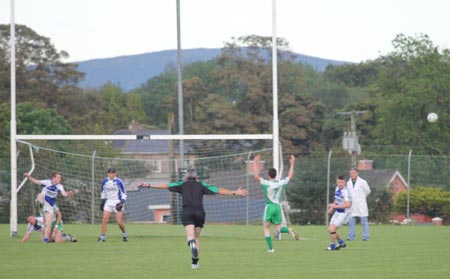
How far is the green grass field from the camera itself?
16.5 meters

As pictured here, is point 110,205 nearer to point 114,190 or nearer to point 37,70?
point 114,190

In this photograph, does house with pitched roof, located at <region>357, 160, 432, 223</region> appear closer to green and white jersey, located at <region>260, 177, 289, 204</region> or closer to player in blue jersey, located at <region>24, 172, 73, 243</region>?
player in blue jersey, located at <region>24, 172, 73, 243</region>

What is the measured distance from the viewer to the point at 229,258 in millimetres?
19891

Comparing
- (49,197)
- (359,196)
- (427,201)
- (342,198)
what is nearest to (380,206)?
(427,201)

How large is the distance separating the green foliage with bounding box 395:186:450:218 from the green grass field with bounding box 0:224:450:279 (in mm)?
15337

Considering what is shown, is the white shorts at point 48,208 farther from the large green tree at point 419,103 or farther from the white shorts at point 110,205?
the large green tree at point 419,103

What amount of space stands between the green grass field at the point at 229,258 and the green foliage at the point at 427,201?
1534 cm

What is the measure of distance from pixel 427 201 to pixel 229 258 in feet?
84.5

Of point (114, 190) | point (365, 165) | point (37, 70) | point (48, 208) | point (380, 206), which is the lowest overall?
point (380, 206)

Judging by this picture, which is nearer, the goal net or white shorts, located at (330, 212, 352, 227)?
white shorts, located at (330, 212, 352, 227)

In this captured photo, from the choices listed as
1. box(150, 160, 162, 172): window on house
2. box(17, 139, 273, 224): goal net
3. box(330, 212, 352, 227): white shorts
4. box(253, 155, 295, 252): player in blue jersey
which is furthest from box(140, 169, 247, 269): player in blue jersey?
box(150, 160, 162, 172): window on house

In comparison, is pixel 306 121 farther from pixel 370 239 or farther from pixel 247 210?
pixel 370 239

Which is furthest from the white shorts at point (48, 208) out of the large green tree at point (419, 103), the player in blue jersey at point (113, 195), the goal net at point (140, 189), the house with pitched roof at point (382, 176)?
the large green tree at point (419, 103)

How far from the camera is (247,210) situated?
38500 millimetres
